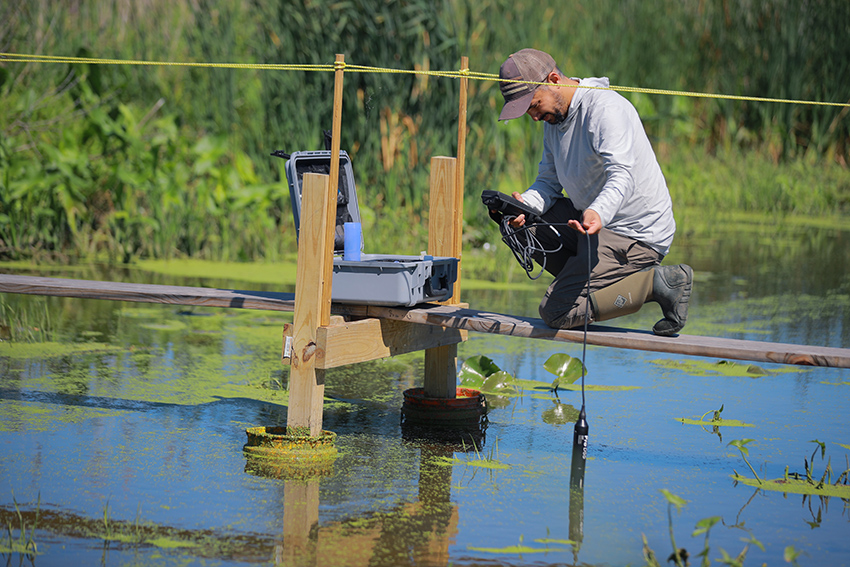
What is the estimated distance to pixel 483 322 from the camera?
416cm

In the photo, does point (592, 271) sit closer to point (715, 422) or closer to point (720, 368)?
point (715, 422)

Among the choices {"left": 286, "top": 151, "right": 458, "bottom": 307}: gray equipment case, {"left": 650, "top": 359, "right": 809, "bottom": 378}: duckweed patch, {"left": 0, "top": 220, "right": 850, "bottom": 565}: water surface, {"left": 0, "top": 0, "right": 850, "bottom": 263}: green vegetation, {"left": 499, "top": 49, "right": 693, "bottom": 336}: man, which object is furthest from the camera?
{"left": 0, "top": 0, "right": 850, "bottom": 263}: green vegetation

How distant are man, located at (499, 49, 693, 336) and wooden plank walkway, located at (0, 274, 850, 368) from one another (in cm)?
11

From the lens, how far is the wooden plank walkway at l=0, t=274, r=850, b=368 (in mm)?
3756

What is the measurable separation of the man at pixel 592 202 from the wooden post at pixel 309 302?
76cm

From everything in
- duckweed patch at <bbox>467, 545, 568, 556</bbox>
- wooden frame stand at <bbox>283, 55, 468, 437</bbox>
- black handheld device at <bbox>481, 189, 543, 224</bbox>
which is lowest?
duckweed patch at <bbox>467, 545, 568, 556</bbox>

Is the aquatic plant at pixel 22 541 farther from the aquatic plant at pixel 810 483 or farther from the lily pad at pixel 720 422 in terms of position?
the lily pad at pixel 720 422

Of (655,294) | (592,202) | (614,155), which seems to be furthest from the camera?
(655,294)

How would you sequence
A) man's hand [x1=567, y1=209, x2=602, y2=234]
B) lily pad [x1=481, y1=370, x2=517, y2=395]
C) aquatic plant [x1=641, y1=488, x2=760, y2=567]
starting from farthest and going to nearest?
lily pad [x1=481, y1=370, x2=517, y2=395] < man's hand [x1=567, y1=209, x2=602, y2=234] < aquatic plant [x1=641, y1=488, x2=760, y2=567]

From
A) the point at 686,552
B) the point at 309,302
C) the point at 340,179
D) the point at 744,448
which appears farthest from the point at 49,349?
the point at 686,552

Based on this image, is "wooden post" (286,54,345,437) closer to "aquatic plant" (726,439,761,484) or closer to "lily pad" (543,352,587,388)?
"lily pad" (543,352,587,388)

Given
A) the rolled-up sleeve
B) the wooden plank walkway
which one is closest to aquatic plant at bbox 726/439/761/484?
the wooden plank walkway

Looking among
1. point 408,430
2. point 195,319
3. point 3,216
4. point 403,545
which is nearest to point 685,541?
point 403,545

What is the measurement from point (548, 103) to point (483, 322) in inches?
34.0
